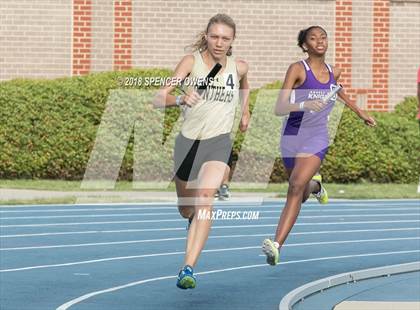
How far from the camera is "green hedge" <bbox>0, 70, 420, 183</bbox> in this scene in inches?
1062

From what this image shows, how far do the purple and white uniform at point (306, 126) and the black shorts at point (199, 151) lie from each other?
1.09 meters

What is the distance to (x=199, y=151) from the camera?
1109cm

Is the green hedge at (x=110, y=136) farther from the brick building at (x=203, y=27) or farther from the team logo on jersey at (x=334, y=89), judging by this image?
the team logo on jersey at (x=334, y=89)

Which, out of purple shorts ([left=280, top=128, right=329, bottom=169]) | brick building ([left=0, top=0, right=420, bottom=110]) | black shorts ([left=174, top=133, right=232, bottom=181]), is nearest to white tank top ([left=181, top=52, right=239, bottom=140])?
black shorts ([left=174, top=133, right=232, bottom=181])

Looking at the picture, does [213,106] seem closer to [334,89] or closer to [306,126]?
[334,89]

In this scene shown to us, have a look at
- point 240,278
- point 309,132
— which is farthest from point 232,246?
point 309,132

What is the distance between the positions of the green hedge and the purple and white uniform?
14648mm

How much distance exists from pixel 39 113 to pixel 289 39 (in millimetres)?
6585

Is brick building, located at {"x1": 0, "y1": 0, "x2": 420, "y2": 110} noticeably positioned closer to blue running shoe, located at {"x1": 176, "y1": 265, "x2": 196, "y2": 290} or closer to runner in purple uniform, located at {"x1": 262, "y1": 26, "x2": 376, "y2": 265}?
runner in purple uniform, located at {"x1": 262, "y1": 26, "x2": 376, "y2": 265}

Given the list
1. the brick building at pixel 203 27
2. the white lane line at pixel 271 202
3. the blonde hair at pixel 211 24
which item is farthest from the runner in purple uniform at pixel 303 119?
the brick building at pixel 203 27

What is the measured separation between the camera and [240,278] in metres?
13.7

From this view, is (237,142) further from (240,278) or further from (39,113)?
(240,278)

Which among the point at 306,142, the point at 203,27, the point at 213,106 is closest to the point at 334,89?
the point at 306,142

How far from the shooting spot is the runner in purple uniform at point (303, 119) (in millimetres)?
11812
